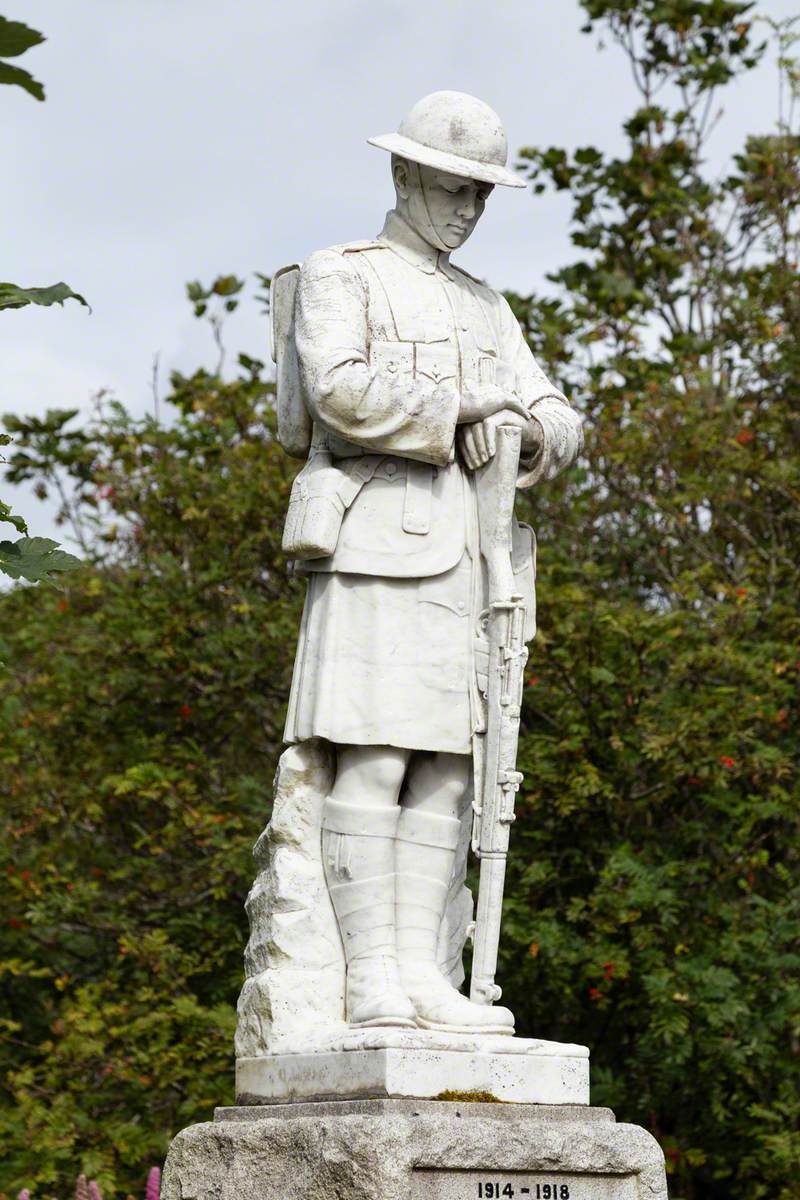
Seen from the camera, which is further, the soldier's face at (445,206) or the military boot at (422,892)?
the soldier's face at (445,206)

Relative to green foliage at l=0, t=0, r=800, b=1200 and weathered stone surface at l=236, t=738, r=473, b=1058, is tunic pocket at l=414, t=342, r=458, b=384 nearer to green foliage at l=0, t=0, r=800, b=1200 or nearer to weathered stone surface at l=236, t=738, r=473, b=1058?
Result: weathered stone surface at l=236, t=738, r=473, b=1058

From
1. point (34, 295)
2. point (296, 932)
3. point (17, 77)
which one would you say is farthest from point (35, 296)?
point (296, 932)

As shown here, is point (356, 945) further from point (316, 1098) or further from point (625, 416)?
point (625, 416)

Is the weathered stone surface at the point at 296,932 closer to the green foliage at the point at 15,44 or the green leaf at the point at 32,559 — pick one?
the green leaf at the point at 32,559

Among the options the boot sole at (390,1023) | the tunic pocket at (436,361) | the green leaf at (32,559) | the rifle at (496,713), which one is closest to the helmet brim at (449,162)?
the tunic pocket at (436,361)

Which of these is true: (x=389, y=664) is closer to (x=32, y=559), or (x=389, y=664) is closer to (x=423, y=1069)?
(x=423, y=1069)

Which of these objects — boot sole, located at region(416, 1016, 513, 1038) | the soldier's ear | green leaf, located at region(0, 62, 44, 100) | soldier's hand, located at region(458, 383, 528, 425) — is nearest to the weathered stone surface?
boot sole, located at region(416, 1016, 513, 1038)

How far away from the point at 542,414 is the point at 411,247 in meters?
0.66

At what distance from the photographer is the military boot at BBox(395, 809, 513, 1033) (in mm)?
5773

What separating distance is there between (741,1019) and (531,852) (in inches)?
59.5

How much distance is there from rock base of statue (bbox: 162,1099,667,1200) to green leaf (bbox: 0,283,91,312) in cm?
222

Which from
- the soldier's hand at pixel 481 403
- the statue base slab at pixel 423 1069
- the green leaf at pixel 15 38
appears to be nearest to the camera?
the green leaf at pixel 15 38

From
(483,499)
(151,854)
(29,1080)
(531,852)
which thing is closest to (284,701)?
(151,854)

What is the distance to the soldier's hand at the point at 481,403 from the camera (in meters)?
5.93
